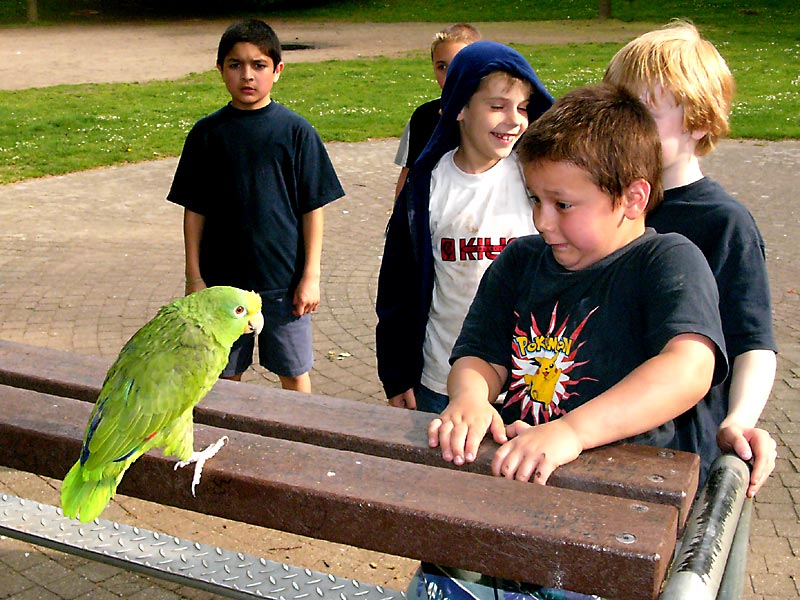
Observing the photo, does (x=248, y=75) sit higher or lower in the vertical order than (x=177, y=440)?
higher

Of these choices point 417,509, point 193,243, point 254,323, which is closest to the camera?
point 417,509

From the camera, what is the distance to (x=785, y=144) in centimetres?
1166

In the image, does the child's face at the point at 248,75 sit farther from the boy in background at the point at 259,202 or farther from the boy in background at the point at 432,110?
the boy in background at the point at 432,110

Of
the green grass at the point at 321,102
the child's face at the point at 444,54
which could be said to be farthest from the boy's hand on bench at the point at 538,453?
the green grass at the point at 321,102

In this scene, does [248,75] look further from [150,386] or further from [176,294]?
[176,294]

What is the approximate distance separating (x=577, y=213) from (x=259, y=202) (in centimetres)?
232

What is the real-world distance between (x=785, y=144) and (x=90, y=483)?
11.3 meters

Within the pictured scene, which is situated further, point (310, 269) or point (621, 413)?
point (310, 269)

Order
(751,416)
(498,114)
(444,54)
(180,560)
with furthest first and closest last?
(444,54) < (498,114) < (180,560) < (751,416)

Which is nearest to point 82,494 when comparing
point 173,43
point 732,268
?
point 732,268

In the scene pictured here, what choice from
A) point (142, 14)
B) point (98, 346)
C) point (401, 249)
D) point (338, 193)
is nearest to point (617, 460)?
point (401, 249)

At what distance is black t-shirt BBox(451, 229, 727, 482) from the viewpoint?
196 cm

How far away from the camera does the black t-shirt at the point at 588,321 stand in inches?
77.0

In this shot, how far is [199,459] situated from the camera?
6.65ft
